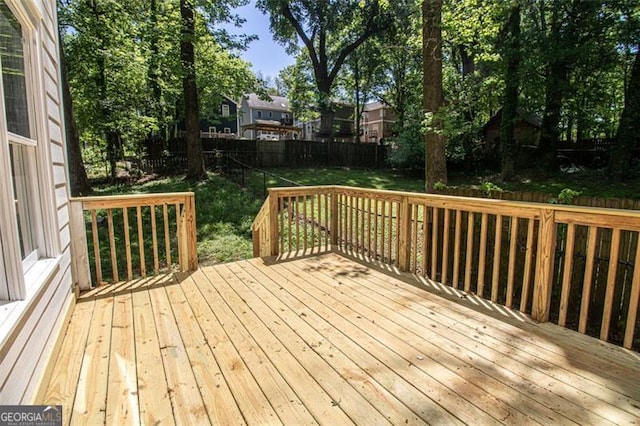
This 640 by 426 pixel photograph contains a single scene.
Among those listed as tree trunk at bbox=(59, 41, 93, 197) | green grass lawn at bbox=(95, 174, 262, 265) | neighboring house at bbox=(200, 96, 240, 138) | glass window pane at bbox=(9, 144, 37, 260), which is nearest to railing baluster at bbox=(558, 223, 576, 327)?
glass window pane at bbox=(9, 144, 37, 260)

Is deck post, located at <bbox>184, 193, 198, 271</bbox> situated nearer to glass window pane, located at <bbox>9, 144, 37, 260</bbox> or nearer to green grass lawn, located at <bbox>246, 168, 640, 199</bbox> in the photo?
glass window pane, located at <bbox>9, 144, 37, 260</bbox>

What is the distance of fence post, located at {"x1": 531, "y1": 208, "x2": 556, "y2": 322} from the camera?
2.56 metres

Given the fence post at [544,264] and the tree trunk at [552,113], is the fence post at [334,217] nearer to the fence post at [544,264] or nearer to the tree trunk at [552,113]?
the fence post at [544,264]

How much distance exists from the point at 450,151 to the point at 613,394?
13175 millimetres

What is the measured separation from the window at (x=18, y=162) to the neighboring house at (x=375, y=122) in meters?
29.8

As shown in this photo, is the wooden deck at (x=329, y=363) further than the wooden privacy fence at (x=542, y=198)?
No

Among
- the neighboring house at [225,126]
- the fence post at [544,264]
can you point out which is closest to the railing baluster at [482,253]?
the fence post at [544,264]

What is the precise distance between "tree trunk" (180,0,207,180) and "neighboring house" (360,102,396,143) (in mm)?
22353

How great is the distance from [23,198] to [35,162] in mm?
334

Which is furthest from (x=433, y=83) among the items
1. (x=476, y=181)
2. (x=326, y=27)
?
(x=326, y=27)

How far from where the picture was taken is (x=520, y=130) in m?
16.4

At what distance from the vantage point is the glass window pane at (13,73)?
1785 mm

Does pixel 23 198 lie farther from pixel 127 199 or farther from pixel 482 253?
pixel 482 253

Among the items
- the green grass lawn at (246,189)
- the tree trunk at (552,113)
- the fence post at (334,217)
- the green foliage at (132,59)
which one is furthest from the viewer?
the tree trunk at (552,113)
